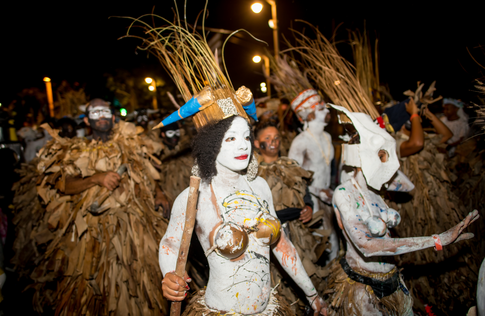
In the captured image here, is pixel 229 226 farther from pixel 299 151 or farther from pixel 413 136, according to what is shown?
pixel 413 136

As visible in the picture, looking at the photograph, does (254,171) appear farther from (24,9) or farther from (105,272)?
(24,9)

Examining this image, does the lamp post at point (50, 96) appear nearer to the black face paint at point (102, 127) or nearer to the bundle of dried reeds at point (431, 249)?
the black face paint at point (102, 127)

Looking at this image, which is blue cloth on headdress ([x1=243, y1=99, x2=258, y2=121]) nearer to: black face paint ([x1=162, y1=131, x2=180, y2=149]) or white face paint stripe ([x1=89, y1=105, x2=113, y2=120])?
white face paint stripe ([x1=89, y1=105, x2=113, y2=120])

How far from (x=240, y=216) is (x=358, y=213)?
91cm

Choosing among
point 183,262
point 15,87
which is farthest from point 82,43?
point 183,262

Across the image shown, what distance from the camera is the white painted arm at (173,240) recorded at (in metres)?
1.58

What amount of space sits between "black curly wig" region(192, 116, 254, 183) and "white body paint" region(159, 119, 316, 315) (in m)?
0.03

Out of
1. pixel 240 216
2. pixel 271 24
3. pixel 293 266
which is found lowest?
pixel 293 266

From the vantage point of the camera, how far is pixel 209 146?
5.63 feet

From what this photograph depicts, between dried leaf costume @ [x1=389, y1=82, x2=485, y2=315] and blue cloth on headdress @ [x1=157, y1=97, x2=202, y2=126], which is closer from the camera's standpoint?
blue cloth on headdress @ [x1=157, y1=97, x2=202, y2=126]

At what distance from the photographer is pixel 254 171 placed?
1.90m

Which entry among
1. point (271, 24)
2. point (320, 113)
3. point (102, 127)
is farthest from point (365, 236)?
point (271, 24)

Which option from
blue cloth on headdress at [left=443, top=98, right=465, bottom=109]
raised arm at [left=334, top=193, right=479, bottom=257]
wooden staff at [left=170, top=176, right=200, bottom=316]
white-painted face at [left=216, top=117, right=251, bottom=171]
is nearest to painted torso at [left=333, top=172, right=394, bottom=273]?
raised arm at [left=334, top=193, right=479, bottom=257]

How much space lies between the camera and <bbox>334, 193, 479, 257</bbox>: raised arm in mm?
1667
